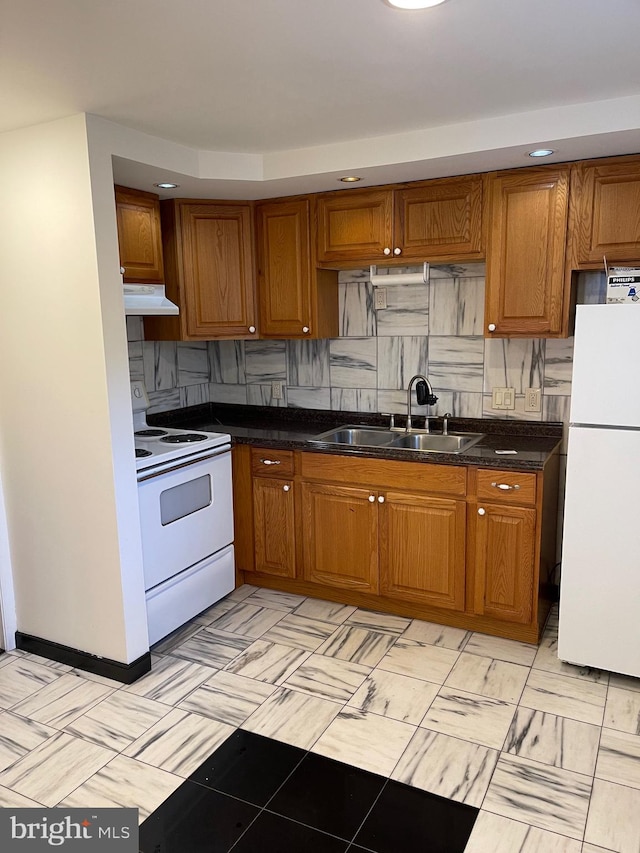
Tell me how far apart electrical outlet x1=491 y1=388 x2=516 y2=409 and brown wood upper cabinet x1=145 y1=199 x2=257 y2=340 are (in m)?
1.40

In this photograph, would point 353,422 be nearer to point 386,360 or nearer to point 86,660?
point 386,360

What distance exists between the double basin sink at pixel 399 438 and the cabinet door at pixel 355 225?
962mm

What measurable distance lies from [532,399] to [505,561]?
90cm

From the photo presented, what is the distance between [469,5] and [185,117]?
126cm

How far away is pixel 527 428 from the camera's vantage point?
3.36 m

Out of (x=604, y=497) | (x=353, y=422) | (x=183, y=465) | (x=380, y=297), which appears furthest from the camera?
(x=353, y=422)

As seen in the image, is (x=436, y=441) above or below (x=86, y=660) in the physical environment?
above

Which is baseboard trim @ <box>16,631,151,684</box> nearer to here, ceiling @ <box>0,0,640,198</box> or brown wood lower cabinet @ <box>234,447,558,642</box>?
brown wood lower cabinet @ <box>234,447,558,642</box>

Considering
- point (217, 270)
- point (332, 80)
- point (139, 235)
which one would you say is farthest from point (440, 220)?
point (139, 235)

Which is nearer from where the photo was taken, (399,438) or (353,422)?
(399,438)

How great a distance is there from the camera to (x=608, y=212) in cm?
276

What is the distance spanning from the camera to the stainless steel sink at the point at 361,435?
361 centimetres

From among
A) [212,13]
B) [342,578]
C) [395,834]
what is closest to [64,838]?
[395,834]

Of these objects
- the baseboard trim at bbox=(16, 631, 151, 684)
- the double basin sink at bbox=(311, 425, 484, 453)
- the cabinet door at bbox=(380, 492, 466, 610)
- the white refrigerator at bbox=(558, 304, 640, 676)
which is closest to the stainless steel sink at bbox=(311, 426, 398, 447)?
the double basin sink at bbox=(311, 425, 484, 453)
